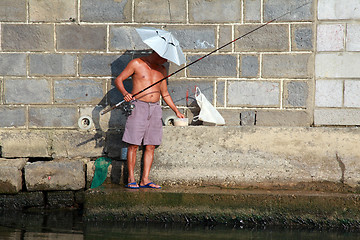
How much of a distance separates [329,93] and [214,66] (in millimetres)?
1431

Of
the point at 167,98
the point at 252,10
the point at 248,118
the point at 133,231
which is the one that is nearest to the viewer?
the point at 133,231

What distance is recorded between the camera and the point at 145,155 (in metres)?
5.67

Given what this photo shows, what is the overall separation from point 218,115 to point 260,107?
0.55m

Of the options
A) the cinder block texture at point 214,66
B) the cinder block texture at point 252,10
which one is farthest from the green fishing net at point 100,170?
the cinder block texture at point 252,10

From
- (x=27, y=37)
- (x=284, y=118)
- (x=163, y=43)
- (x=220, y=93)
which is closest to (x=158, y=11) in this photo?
(x=163, y=43)

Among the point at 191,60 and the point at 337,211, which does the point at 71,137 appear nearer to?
the point at 191,60

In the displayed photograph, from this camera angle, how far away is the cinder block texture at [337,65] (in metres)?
5.90

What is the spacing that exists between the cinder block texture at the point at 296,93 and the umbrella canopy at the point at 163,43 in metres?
1.37

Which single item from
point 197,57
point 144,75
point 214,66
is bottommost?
point 144,75

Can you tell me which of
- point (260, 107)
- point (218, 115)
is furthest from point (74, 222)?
point (260, 107)

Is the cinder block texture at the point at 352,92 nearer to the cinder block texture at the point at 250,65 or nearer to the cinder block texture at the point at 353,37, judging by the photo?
the cinder block texture at the point at 353,37

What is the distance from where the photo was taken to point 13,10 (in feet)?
19.9

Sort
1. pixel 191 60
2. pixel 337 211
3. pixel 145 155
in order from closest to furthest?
pixel 337 211 < pixel 145 155 < pixel 191 60

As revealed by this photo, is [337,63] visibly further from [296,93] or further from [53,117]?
[53,117]
